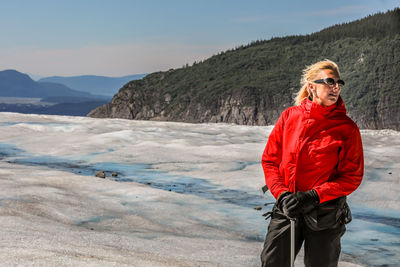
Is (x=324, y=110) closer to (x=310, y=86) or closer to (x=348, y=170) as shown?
(x=310, y=86)

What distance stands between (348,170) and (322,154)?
18cm

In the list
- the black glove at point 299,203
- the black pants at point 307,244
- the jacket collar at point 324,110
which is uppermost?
the jacket collar at point 324,110

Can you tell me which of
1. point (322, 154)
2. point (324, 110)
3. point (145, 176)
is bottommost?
point (145, 176)

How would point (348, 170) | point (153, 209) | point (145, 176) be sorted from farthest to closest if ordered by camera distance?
point (145, 176), point (153, 209), point (348, 170)

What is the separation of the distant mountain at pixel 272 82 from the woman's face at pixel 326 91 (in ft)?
214

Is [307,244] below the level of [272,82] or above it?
below

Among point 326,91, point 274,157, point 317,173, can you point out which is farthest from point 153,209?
point 326,91

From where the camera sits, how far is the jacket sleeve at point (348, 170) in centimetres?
267

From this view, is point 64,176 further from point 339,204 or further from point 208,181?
point 339,204

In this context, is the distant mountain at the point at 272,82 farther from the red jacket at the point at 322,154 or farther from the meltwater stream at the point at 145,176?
the red jacket at the point at 322,154

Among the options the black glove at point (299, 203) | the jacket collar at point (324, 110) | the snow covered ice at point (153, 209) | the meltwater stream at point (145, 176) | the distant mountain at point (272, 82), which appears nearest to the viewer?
the black glove at point (299, 203)

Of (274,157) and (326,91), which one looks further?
(274,157)

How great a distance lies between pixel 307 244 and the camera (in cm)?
279

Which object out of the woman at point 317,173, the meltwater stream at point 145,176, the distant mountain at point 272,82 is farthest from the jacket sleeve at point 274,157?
the distant mountain at point 272,82
